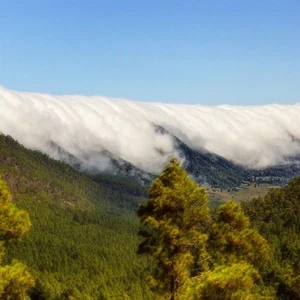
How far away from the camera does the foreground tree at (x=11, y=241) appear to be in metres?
24.0

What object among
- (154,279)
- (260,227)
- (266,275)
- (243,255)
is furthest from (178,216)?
(260,227)

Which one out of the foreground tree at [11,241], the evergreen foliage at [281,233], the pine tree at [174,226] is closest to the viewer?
the foreground tree at [11,241]

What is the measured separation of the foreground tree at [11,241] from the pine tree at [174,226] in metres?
8.70

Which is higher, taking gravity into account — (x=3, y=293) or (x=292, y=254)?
(x=3, y=293)

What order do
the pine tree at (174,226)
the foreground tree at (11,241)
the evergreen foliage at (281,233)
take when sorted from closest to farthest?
the foreground tree at (11,241) < the pine tree at (174,226) < the evergreen foliage at (281,233)

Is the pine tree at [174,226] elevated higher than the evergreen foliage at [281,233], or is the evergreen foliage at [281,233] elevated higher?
the pine tree at [174,226]

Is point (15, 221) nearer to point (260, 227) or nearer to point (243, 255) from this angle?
point (243, 255)

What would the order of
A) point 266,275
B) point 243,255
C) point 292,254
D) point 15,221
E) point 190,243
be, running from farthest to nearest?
point 292,254
point 266,275
point 243,255
point 190,243
point 15,221

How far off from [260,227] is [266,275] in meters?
43.2

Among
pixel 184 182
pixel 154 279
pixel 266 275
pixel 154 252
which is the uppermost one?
pixel 184 182

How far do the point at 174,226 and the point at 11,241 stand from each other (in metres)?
10.4

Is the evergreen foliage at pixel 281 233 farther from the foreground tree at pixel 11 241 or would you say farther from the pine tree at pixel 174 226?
the foreground tree at pixel 11 241

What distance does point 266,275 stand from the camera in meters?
136

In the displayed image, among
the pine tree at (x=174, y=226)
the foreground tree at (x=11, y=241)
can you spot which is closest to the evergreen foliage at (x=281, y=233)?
the pine tree at (x=174, y=226)
